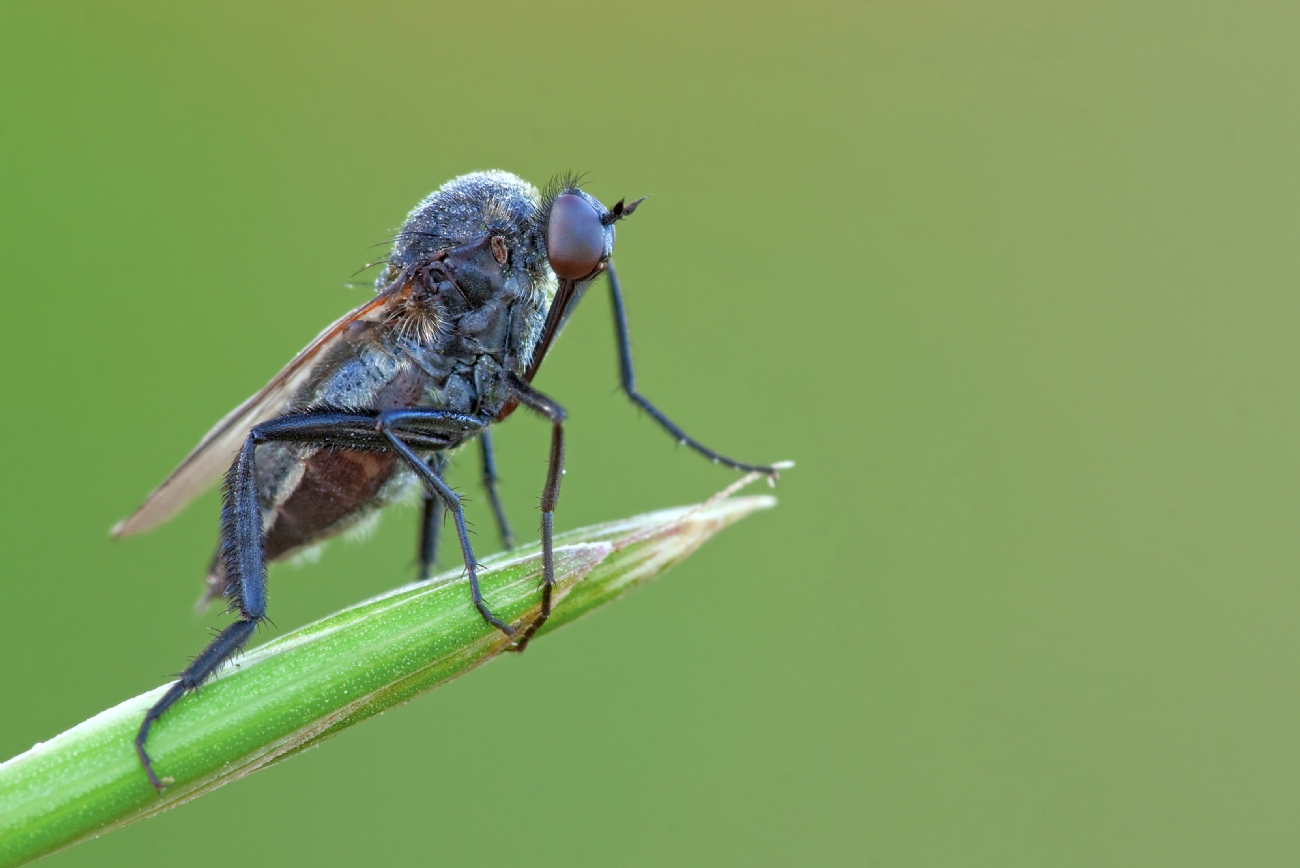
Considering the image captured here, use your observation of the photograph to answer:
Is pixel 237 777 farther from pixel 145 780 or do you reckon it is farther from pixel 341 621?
pixel 341 621

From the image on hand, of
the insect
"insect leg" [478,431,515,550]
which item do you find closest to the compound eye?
the insect

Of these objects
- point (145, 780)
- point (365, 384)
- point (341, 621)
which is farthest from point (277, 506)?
point (145, 780)

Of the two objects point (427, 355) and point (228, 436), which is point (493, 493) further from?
point (228, 436)

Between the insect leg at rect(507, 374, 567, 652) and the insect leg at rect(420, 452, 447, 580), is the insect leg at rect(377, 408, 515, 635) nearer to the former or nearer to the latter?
the insect leg at rect(507, 374, 567, 652)

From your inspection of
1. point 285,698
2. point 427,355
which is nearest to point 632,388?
point 427,355

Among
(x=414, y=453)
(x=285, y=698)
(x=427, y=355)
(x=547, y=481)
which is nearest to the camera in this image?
(x=285, y=698)

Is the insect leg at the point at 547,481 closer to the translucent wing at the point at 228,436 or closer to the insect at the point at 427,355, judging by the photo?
the insect at the point at 427,355
